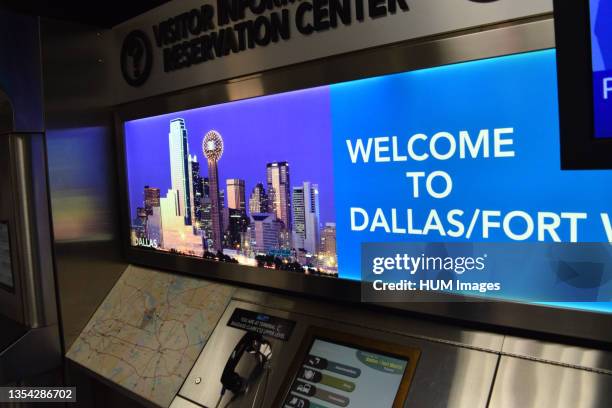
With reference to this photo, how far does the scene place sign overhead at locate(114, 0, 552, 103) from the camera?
1597 mm

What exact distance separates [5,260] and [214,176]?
1385 mm

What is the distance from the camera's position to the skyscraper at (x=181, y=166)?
2.48 metres

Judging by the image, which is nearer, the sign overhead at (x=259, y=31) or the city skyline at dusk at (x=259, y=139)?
the sign overhead at (x=259, y=31)

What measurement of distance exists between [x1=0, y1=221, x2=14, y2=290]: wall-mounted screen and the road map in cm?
51

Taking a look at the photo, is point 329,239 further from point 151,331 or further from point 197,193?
point 151,331

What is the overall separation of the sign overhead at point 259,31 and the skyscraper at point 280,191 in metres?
0.42

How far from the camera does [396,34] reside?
67.0 inches

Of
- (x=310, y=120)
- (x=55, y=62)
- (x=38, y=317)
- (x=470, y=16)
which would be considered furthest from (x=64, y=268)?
(x=470, y=16)

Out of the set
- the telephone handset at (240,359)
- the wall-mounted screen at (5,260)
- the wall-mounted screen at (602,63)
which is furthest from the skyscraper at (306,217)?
the wall-mounted screen at (5,260)

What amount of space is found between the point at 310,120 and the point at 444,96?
554 mm

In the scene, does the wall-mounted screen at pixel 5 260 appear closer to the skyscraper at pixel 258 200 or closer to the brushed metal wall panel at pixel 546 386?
the skyscraper at pixel 258 200

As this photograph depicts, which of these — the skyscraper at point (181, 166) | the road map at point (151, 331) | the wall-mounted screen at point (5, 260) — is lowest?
the road map at point (151, 331)

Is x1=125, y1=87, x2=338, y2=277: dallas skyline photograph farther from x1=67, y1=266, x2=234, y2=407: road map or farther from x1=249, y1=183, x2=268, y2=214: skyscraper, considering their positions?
x1=67, y1=266, x2=234, y2=407: road map

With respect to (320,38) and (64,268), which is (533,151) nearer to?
(320,38)
